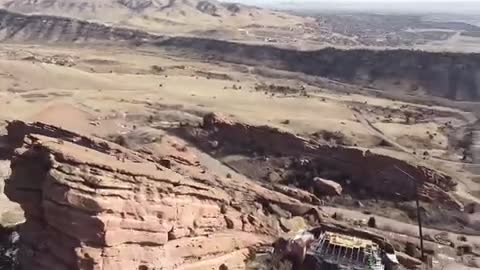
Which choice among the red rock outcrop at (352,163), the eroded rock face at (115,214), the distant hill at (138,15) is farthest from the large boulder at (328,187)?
the distant hill at (138,15)

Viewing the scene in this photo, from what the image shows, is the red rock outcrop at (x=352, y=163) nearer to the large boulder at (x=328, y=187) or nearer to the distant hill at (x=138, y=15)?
the large boulder at (x=328, y=187)

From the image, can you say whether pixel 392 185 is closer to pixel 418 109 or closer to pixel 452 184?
pixel 452 184

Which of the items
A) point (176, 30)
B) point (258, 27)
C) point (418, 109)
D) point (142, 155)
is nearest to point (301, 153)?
point (142, 155)

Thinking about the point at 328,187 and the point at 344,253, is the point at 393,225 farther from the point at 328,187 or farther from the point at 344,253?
the point at 344,253

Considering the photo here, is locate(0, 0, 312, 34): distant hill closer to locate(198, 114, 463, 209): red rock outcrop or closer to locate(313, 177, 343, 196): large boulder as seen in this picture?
locate(198, 114, 463, 209): red rock outcrop

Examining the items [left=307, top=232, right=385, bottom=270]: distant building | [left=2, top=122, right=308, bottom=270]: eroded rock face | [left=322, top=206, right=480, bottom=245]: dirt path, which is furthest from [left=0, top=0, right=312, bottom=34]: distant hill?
[left=2, top=122, right=308, bottom=270]: eroded rock face

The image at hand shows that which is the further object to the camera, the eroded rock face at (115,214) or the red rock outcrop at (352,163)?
the red rock outcrop at (352,163)
